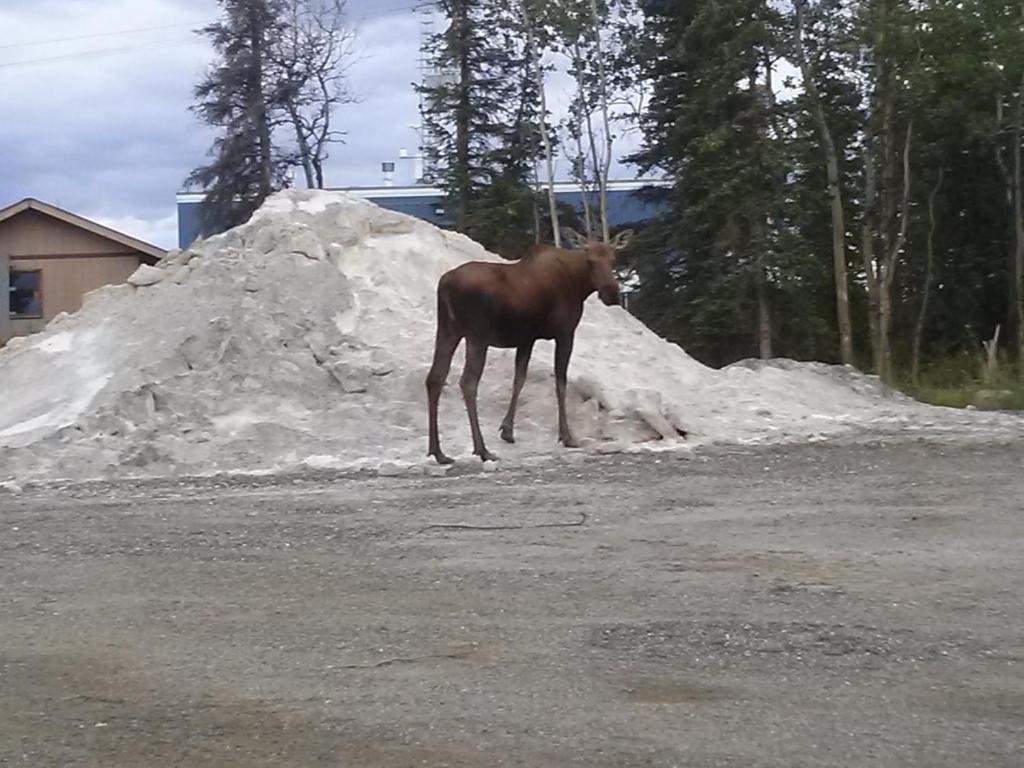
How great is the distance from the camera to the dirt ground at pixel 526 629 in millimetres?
5007

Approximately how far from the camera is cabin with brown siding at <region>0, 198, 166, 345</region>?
33.5m

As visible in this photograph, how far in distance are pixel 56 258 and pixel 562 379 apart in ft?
77.4

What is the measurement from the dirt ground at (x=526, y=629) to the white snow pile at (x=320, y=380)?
2869 mm

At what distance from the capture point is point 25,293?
34.5 meters

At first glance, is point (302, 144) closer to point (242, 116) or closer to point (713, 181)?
point (242, 116)

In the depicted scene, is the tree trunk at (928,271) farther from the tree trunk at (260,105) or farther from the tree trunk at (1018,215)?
the tree trunk at (260,105)

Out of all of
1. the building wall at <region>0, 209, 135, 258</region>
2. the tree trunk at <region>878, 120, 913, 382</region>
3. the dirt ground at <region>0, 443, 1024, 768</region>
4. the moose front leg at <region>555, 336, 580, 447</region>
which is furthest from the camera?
the building wall at <region>0, 209, 135, 258</region>

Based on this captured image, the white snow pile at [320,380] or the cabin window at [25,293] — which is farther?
the cabin window at [25,293]

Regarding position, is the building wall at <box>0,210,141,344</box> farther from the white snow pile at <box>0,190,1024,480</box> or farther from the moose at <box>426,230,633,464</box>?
the moose at <box>426,230,633,464</box>

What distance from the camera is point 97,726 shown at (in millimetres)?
5262

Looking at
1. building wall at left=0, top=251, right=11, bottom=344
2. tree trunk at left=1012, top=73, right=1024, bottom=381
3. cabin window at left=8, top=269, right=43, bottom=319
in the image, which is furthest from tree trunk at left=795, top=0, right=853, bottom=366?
building wall at left=0, top=251, right=11, bottom=344

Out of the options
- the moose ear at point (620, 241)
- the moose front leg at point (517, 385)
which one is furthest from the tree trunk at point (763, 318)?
the moose front leg at point (517, 385)

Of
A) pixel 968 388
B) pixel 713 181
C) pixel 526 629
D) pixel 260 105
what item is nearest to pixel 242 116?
pixel 260 105

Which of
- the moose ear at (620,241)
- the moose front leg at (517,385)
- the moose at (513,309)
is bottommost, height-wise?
the moose front leg at (517,385)
